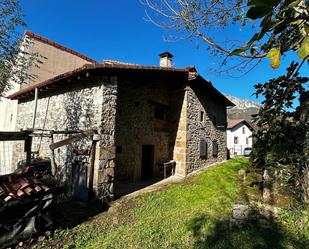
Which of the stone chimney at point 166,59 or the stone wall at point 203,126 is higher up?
the stone chimney at point 166,59

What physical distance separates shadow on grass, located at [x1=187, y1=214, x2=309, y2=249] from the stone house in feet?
12.5

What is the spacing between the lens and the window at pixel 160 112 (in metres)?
11.9

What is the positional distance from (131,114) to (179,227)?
239 inches

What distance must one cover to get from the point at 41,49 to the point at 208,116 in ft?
34.8

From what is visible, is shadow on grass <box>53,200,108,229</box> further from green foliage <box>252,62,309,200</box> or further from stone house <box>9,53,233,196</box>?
green foliage <box>252,62,309,200</box>

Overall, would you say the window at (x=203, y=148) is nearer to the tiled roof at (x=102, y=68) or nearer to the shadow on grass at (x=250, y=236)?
the tiled roof at (x=102, y=68)

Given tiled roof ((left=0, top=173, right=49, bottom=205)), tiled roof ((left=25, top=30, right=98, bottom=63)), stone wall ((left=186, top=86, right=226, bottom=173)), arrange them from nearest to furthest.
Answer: tiled roof ((left=0, top=173, right=49, bottom=205)) < stone wall ((left=186, top=86, right=226, bottom=173)) < tiled roof ((left=25, top=30, right=98, bottom=63))

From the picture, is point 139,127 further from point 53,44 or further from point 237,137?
point 237,137

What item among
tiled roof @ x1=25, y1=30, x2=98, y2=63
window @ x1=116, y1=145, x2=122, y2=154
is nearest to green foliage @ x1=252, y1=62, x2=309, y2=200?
window @ x1=116, y1=145, x2=122, y2=154

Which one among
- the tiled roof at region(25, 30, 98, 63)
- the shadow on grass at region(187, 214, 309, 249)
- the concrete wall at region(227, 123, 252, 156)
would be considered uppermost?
the tiled roof at region(25, 30, 98, 63)

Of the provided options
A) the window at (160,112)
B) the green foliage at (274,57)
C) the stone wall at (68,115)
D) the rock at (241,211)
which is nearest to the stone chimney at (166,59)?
the window at (160,112)

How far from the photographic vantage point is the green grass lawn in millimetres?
4061

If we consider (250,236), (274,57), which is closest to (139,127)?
(250,236)

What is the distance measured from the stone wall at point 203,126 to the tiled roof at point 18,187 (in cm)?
753
